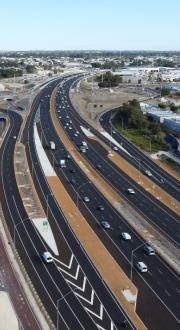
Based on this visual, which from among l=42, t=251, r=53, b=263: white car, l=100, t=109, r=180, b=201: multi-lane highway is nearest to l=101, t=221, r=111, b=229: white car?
l=42, t=251, r=53, b=263: white car

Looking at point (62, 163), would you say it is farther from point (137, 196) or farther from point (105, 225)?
point (105, 225)

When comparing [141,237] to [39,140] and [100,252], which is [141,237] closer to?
[100,252]

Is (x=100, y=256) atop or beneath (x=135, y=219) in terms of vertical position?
atop

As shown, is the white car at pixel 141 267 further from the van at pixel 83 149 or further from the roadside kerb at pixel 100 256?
the van at pixel 83 149

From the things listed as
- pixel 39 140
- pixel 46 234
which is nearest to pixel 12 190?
pixel 46 234

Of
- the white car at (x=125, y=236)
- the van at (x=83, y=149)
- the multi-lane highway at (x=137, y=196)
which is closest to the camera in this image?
the white car at (x=125, y=236)

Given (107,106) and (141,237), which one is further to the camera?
(107,106)

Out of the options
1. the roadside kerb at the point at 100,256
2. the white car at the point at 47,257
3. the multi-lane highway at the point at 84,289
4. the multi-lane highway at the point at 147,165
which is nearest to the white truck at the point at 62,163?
the multi-lane highway at the point at 147,165

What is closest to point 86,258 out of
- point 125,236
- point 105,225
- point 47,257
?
point 47,257
